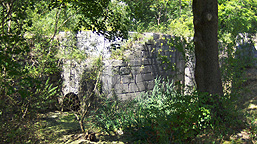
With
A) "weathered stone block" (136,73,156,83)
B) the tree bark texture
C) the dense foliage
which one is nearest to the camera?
the dense foliage

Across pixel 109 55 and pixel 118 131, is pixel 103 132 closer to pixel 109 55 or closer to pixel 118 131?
pixel 118 131

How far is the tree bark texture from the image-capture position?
4777 mm

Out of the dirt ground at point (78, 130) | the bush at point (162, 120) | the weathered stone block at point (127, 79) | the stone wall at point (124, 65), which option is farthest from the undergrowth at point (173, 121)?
the weathered stone block at point (127, 79)

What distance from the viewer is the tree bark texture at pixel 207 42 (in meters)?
4.78

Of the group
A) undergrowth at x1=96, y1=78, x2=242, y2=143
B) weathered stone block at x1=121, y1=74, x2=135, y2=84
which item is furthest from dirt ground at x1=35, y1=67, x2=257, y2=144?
weathered stone block at x1=121, y1=74, x2=135, y2=84

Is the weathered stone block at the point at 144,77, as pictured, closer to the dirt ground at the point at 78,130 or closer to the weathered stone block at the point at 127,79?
the weathered stone block at the point at 127,79

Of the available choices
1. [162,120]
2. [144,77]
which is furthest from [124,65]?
[162,120]

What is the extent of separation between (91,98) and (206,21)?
3210 millimetres

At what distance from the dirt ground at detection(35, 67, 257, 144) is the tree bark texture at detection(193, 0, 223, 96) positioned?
0.87m

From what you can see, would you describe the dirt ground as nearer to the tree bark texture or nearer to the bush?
the bush

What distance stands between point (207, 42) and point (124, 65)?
2.69 m

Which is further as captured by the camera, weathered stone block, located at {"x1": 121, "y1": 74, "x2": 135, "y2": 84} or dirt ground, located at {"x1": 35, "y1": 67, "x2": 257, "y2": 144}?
weathered stone block, located at {"x1": 121, "y1": 74, "x2": 135, "y2": 84}

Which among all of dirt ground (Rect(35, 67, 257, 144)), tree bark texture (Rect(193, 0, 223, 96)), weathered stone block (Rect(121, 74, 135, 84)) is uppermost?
tree bark texture (Rect(193, 0, 223, 96))

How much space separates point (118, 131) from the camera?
566cm
